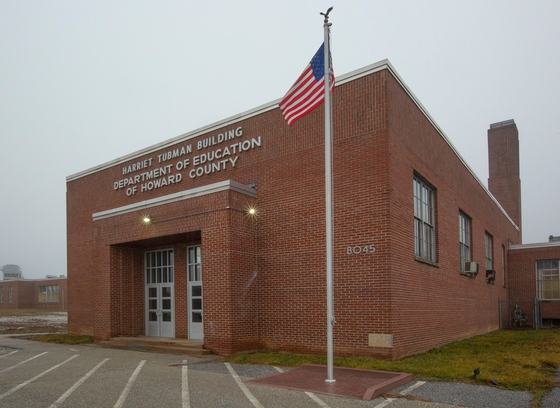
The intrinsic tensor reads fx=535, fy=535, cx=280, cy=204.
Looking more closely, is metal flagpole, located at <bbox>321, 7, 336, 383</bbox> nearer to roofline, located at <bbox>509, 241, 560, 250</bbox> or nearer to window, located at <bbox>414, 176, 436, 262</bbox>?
window, located at <bbox>414, 176, 436, 262</bbox>

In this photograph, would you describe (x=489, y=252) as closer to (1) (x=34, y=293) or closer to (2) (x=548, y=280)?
(2) (x=548, y=280)

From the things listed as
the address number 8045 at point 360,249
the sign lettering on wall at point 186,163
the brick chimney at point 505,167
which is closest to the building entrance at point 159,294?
the sign lettering on wall at point 186,163

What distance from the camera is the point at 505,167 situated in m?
42.5

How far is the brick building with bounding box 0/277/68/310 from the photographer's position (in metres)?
67.8

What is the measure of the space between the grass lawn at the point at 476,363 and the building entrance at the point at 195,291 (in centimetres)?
374

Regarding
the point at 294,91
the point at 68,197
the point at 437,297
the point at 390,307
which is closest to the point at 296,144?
the point at 294,91

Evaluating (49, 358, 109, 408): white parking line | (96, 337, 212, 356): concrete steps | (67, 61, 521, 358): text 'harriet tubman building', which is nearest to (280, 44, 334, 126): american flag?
(67, 61, 521, 358): text 'harriet tubman building'

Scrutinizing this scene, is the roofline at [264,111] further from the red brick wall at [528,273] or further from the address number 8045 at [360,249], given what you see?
the red brick wall at [528,273]

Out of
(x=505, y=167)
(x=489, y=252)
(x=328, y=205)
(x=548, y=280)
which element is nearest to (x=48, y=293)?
(x=505, y=167)

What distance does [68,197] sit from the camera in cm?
2439

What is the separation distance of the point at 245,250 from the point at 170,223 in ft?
9.09

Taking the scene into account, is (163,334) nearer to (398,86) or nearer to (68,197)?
(68,197)

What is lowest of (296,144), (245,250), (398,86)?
(245,250)

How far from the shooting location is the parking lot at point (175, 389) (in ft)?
27.6
